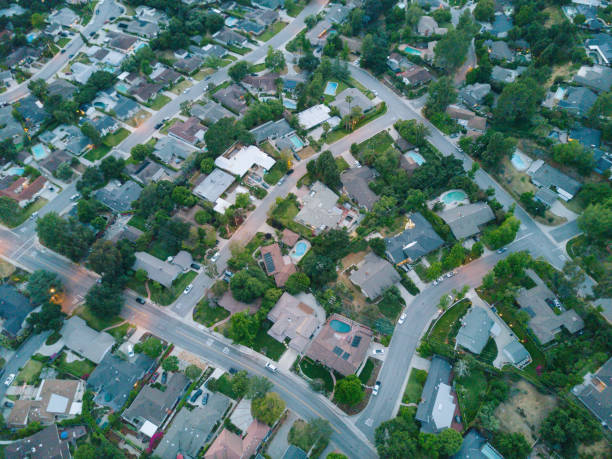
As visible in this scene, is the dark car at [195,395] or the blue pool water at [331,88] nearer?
the dark car at [195,395]

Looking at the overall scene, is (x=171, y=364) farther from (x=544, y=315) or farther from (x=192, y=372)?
(x=544, y=315)

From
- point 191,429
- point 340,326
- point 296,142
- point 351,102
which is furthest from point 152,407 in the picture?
point 351,102

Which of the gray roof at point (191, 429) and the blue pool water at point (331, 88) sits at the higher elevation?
the blue pool water at point (331, 88)

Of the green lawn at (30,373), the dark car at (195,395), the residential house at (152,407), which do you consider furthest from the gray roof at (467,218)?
the green lawn at (30,373)

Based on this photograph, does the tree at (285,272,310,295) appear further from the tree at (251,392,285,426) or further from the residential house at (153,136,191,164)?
the residential house at (153,136,191,164)

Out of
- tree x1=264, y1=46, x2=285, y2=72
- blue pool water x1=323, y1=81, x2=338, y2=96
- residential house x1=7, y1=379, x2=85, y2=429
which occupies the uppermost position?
tree x1=264, y1=46, x2=285, y2=72

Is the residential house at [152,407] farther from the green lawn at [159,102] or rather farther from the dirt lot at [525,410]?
the green lawn at [159,102]

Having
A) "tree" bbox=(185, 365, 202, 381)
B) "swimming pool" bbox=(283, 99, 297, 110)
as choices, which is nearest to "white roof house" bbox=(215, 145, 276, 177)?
"swimming pool" bbox=(283, 99, 297, 110)
